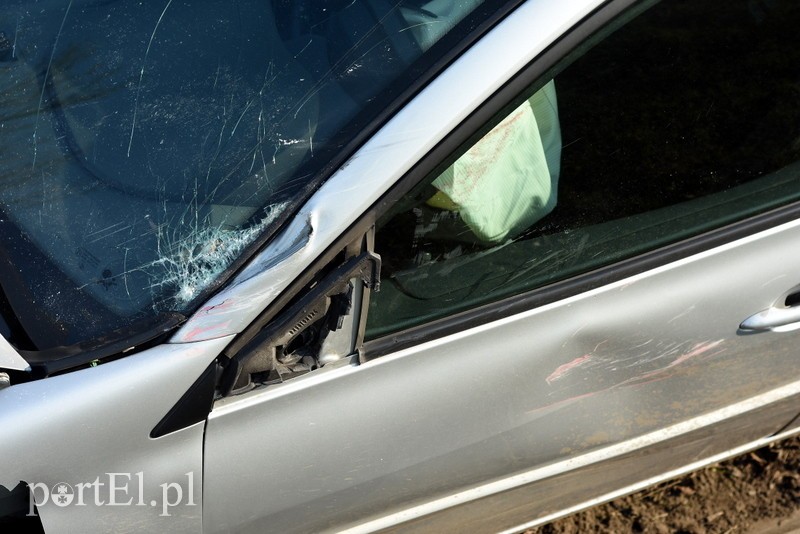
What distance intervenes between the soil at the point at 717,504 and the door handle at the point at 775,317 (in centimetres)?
82

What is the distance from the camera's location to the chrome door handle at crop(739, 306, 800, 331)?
76.0 inches

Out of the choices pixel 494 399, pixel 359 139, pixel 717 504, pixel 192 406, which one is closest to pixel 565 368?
pixel 494 399

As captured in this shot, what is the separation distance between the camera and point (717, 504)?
2.58 metres

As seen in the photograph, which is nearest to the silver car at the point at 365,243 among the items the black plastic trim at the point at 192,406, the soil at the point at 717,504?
the black plastic trim at the point at 192,406

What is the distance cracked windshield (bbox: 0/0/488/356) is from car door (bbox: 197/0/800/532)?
0.12m

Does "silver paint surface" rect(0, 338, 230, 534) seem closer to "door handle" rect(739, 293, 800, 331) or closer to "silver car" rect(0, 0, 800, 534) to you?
"silver car" rect(0, 0, 800, 534)

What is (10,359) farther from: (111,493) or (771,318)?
(771,318)

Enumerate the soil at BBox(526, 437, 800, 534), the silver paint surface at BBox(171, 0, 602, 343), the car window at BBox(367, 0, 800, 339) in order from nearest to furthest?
the silver paint surface at BBox(171, 0, 602, 343)
the car window at BBox(367, 0, 800, 339)
the soil at BBox(526, 437, 800, 534)

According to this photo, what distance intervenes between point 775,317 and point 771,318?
0.01 metres

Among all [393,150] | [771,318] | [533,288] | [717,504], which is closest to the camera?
[393,150]

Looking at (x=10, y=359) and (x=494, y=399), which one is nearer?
(x=10, y=359)

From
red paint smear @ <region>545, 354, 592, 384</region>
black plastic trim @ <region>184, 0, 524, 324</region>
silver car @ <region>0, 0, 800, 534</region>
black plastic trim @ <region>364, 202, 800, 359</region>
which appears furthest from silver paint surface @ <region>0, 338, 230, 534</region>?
red paint smear @ <region>545, 354, 592, 384</region>

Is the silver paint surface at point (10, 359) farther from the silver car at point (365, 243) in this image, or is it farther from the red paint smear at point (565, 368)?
the red paint smear at point (565, 368)

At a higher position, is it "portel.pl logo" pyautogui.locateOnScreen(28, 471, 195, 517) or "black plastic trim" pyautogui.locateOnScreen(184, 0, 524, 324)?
"black plastic trim" pyautogui.locateOnScreen(184, 0, 524, 324)
